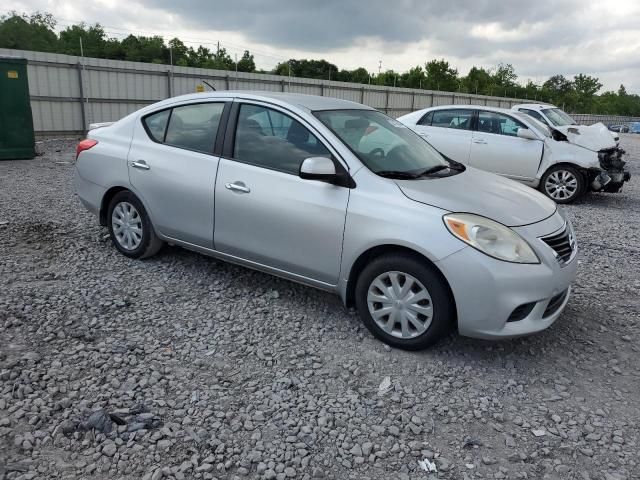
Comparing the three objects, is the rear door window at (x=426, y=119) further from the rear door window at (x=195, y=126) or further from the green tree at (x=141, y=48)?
the green tree at (x=141, y=48)

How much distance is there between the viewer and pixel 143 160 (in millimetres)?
4758

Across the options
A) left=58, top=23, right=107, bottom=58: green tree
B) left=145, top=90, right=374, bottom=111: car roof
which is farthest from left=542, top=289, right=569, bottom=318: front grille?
left=58, top=23, right=107, bottom=58: green tree

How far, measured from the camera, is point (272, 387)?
3.19 m

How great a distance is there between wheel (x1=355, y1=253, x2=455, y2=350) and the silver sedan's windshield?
743 millimetres

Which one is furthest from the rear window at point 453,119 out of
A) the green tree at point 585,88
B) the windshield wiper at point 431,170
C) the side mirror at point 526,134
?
the green tree at point 585,88

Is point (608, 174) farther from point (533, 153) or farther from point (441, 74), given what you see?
point (441, 74)

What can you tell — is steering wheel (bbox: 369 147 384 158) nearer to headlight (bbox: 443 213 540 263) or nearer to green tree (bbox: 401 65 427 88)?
headlight (bbox: 443 213 540 263)

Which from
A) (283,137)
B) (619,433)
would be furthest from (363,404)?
(283,137)

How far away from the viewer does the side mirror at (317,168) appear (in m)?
3.59

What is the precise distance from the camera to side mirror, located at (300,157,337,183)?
11.8ft

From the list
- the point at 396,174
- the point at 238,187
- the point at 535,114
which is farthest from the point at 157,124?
the point at 535,114

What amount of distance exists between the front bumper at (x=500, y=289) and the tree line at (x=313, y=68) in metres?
22.1

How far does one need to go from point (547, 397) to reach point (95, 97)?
1688 centimetres

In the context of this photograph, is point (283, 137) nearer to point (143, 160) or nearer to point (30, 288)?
point (143, 160)
